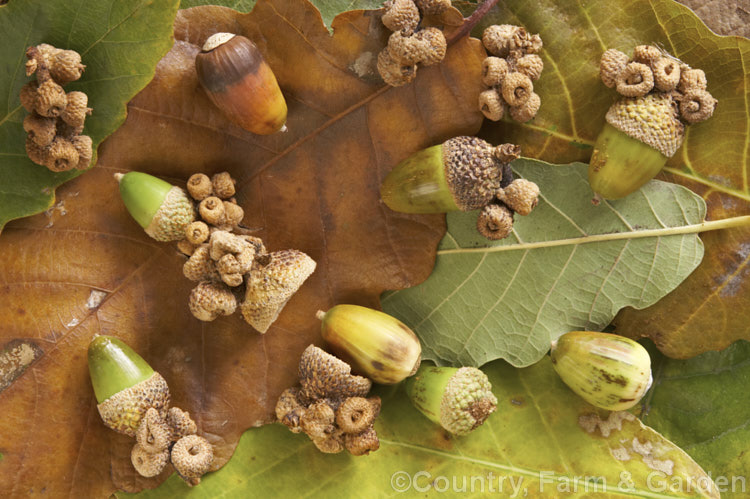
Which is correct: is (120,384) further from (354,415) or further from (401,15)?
(401,15)

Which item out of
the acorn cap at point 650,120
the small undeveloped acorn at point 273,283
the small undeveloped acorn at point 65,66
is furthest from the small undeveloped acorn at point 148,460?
the acorn cap at point 650,120

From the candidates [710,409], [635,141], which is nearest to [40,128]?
[635,141]

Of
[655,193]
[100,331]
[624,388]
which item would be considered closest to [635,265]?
[655,193]

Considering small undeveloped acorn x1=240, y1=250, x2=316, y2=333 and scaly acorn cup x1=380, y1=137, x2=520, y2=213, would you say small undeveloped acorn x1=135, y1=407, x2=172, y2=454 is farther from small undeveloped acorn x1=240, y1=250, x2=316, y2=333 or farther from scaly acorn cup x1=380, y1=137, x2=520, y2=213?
scaly acorn cup x1=380, y1=137, x2=520, y2=213

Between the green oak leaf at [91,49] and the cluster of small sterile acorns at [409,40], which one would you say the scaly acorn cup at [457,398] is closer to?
the cluster of small sterile acorns at [409,40]

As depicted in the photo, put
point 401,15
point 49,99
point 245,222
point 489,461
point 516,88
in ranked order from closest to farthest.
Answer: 1. point 49,99
2. point 401,15
3. point 516,88
4. point 245,222
5. point 489,461

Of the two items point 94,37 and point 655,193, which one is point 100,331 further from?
point 655,193
